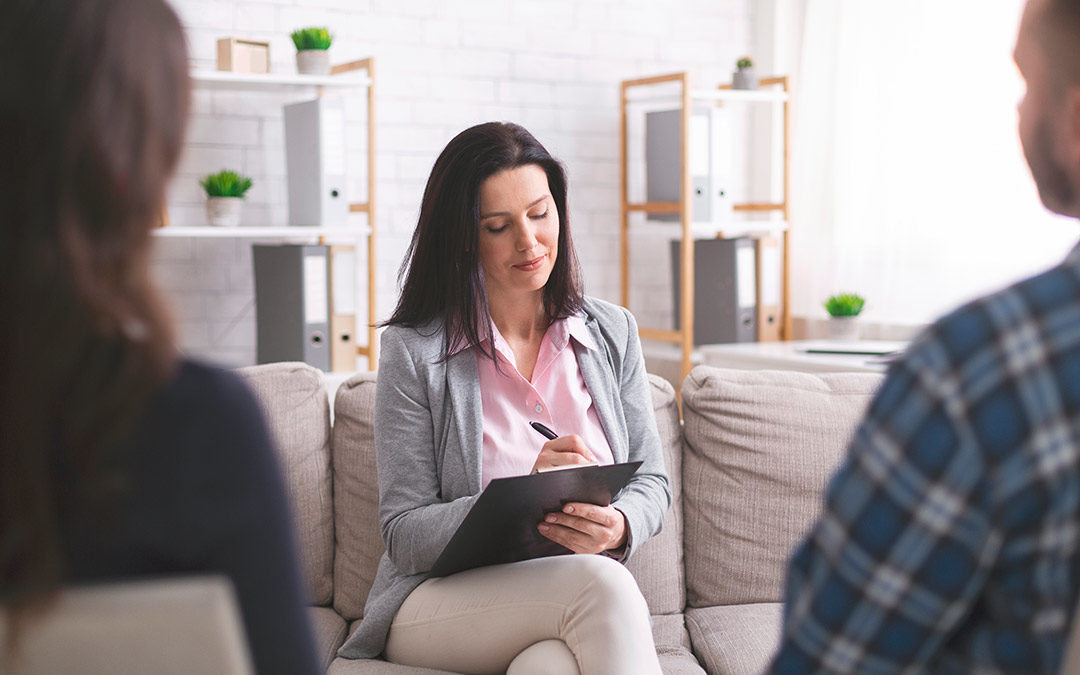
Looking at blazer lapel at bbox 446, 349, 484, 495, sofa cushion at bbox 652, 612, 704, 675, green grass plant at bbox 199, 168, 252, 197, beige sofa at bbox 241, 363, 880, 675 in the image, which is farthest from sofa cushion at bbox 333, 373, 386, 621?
green grass plant at bbox 199, 168, 252, 197

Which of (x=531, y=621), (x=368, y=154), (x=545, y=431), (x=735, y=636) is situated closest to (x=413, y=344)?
(x=545, y=431)

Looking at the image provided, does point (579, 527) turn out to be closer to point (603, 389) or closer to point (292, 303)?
point (603, 389)

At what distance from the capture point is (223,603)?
2.05 ft

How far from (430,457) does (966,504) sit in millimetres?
1226

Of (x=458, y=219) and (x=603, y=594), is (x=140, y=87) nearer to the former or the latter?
(x=603, y=594)

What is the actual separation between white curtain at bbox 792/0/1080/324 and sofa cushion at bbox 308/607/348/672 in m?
1.88

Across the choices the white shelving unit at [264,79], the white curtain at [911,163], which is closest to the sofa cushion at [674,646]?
the white curtain at [911,163]

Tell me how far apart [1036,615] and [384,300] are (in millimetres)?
3009

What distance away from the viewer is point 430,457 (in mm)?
1812

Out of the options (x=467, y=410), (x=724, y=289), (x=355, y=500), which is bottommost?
(x=355, y=500)

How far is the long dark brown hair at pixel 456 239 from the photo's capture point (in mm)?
1925

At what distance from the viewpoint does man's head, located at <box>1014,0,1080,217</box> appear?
28.1 inches

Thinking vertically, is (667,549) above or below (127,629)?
below

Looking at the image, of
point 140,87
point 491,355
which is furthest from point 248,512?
point 491,355
